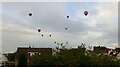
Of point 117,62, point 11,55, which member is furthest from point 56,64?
point 11,55

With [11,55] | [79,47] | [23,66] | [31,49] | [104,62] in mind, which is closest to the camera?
[104,62]

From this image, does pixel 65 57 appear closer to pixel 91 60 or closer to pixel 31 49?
pixel 91 60

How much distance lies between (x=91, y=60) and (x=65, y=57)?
2707 millimetres

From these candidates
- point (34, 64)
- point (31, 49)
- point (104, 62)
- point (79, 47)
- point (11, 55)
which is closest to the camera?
point (104, 62)

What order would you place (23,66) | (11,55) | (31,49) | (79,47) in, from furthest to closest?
(11,55) → (31,49) → (23,66) → (79,47)

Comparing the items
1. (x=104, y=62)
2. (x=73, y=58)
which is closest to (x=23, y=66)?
(x=73, y=58)

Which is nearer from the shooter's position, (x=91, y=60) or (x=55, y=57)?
(x=91, y=60)

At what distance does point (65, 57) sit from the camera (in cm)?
3009

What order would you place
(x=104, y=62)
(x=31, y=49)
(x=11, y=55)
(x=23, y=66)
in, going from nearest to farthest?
(x=104, y=62)
(x=23, y=66)
(x=31, y=49)
(x=11, y=55)

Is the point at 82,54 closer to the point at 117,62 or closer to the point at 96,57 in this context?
the point at 96,57

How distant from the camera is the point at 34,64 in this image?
30.6 m

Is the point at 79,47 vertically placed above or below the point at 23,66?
above

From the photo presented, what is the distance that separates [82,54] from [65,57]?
1730 millimetres

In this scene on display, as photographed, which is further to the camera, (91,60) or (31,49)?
(31,49)
